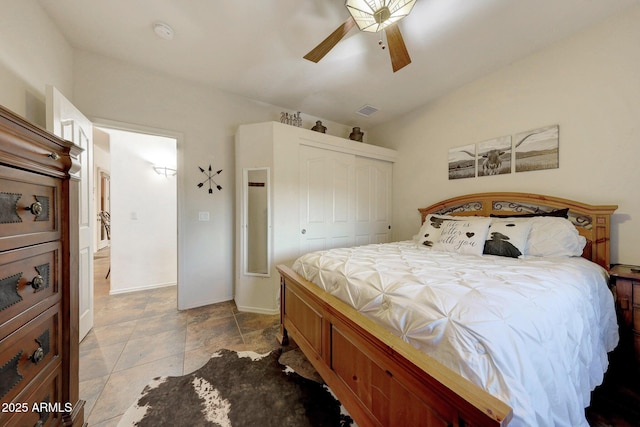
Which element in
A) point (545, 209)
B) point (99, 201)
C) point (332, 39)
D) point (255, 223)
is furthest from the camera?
point (99, 201)

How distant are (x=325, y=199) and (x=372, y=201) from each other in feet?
3.02

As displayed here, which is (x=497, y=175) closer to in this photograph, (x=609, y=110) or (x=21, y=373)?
(x=609, y=110)

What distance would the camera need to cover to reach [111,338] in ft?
6.95

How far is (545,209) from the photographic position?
2.24 m

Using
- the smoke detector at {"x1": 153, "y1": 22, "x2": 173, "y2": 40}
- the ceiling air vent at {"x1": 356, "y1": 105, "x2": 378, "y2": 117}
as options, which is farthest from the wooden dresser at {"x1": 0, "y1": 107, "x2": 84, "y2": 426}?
the ceiling air vent at {"x1": 356, "y1": 105, "x2": 378, "y2": 117}

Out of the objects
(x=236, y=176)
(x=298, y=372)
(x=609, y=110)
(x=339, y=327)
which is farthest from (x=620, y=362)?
(x=236, y=176)

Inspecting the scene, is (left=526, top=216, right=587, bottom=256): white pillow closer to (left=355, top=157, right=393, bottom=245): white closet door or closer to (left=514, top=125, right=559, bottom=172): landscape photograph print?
(left=514, top=125, right=559, bottom=172): landscape photograph print

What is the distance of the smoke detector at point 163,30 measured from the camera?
A: 1.96 m

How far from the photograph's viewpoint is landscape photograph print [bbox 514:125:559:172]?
2.19 metres

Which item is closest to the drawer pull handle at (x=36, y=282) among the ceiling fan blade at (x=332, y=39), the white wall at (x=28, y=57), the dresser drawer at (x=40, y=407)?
the dresser drawer at (x=40, y=407)

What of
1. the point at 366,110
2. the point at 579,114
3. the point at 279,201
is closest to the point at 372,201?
the point at 366,110

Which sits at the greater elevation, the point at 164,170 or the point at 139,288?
the point at 164,170

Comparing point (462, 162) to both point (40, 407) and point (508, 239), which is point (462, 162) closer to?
point (508, 239)

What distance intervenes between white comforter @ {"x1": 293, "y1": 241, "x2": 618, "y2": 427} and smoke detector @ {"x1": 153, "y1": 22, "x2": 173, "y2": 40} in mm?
2545
